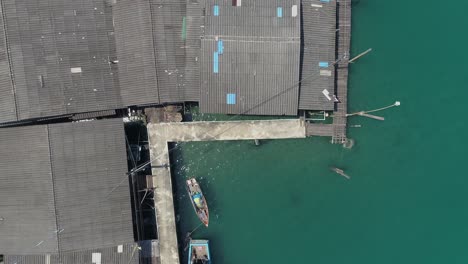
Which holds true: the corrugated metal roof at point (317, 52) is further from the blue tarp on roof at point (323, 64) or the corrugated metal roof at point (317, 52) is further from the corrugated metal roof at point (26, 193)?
the corrugated metal roof at point (26, 193)

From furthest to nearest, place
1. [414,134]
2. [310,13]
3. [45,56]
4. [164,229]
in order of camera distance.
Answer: [414,134] < [164,229] < [310,13] < [45,56]

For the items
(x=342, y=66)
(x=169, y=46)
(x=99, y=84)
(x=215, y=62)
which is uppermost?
(x=169, y=46)

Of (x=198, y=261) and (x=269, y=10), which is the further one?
(x=198, y=261)

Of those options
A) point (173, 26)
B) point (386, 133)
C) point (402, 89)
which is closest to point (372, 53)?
point (402, 89)

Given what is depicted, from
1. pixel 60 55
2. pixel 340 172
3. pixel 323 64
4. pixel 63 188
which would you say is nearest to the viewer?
pixel 63 188

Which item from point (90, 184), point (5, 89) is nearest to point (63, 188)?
point (90, 184)

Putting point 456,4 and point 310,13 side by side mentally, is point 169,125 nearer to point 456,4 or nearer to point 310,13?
point 310,13

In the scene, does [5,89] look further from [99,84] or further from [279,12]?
[279,12]

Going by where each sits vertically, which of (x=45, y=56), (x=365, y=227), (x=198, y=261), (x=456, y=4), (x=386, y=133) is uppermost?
(x=456, y=4)
